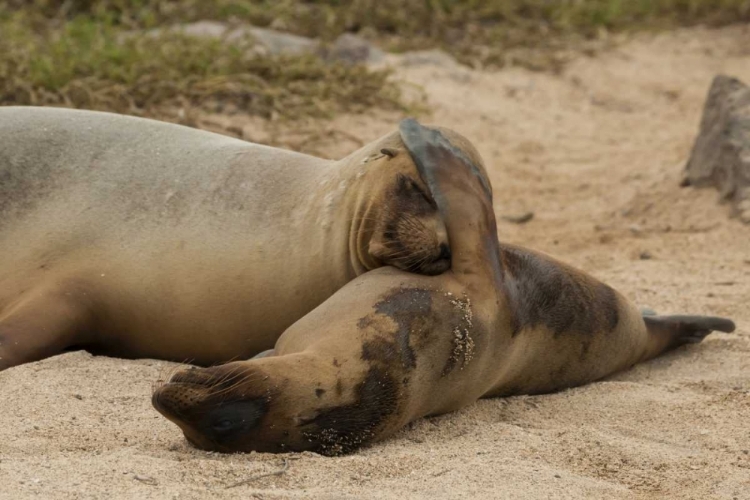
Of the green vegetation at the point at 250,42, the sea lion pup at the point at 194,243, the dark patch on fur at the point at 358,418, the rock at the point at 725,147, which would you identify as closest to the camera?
the dark patch on fur at the point at 358,418

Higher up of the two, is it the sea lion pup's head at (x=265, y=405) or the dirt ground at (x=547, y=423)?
the sea lion pup's head at (x=265, y=405)

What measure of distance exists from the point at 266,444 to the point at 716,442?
53.7 inches

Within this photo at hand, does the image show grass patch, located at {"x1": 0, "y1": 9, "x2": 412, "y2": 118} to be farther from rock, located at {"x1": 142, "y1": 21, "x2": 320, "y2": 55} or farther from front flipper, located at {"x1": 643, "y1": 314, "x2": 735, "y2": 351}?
front flipper, located at {"x1": 643, "y1": 314, "x2": 735, "y2": 351}

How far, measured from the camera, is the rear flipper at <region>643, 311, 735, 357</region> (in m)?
4.70

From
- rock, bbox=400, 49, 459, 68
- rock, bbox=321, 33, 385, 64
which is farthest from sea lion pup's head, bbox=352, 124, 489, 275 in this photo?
rock, bbox=400, 49, 459, 68

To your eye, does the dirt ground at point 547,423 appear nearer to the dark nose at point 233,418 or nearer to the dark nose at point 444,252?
the dark nose at point 233,418

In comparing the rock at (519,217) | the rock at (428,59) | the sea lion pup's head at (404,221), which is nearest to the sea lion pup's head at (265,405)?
the sea lion pup's head at (404,221)

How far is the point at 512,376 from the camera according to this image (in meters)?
4.01

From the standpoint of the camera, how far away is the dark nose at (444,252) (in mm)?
3742

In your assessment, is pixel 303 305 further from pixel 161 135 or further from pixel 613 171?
pixel 613 171

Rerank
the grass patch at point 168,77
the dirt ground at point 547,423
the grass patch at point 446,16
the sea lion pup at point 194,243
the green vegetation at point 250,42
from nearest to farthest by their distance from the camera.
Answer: the dirt ground at point 547,423, the sea lion pup at point 194,243, the grass patch at point 168,77, the green vegetation at point 250,42, the grass patch at point 446,16

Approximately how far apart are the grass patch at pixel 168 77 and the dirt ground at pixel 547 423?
0.41m

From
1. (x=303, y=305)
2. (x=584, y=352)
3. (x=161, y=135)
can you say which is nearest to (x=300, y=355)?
(x=303, y=305)

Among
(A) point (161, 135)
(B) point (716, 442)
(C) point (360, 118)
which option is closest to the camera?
(B) point (716, 442)
